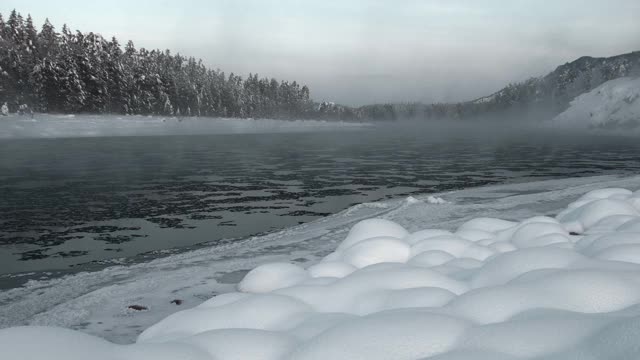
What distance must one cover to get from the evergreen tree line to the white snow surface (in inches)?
2487

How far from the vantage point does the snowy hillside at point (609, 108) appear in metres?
115

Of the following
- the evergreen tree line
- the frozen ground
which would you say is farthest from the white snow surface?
the evergreen tree line

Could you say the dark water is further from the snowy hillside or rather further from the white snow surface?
the snowy hillside

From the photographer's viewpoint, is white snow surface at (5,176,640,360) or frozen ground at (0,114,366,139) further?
frozen ground at (0,114,366,139)

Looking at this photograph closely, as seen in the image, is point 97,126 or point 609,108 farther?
point 609,108

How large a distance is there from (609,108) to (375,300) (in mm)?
145783

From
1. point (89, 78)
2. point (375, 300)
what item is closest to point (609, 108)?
point (89, 78)

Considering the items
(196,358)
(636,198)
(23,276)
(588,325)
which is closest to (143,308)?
(196,358)

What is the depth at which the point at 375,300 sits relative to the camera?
13.1ft

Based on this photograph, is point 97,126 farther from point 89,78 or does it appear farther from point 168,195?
point 168,195

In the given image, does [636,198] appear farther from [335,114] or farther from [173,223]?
[335,114]

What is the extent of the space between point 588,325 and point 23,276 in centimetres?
750

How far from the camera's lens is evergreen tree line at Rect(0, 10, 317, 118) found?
201ft

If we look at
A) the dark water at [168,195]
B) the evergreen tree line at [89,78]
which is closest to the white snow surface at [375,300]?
the dark water at [168,195]
